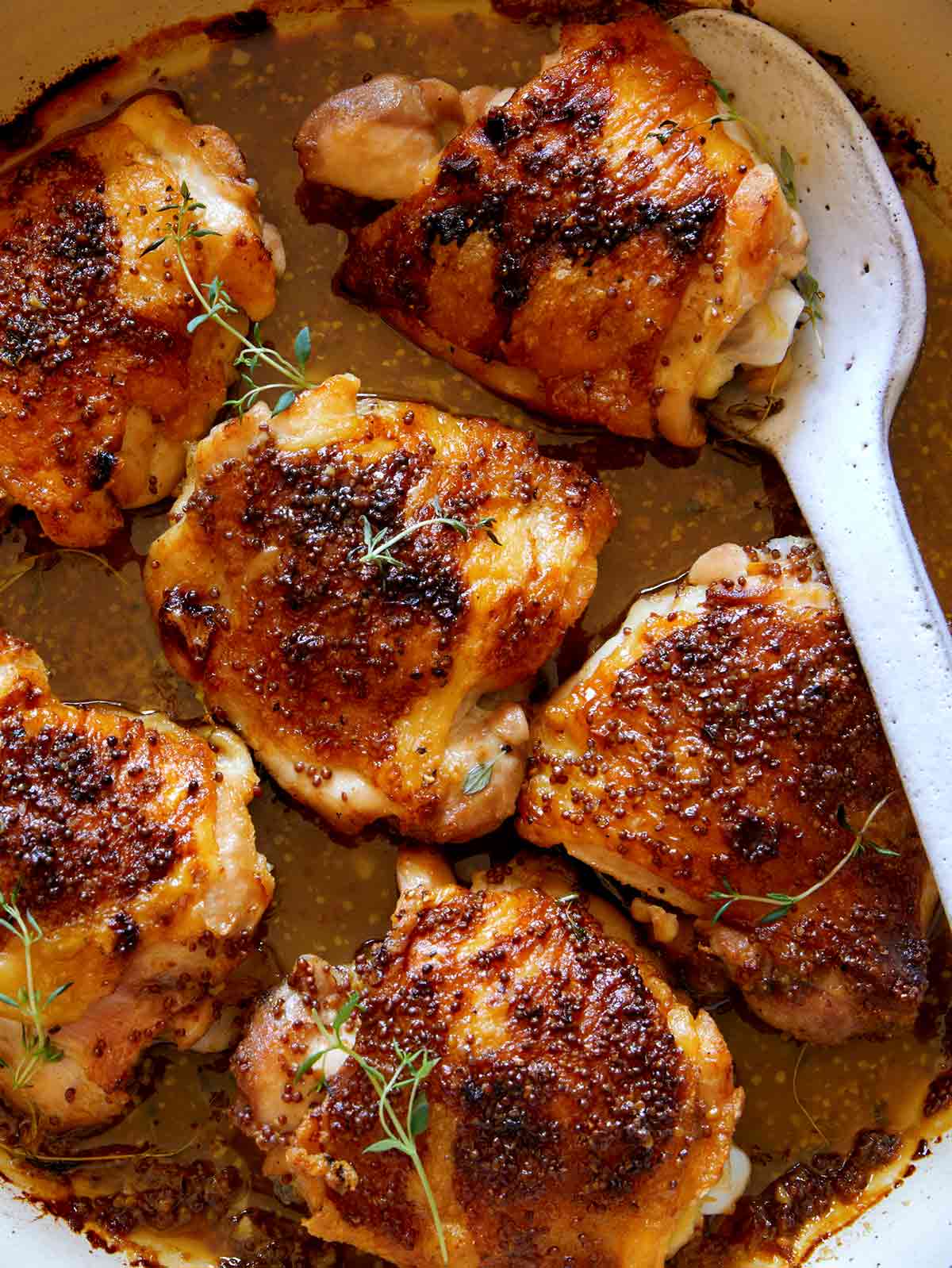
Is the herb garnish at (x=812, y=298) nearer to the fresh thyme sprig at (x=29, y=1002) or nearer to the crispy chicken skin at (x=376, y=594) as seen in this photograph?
the crispy chicken skin at (x=376, y=594)

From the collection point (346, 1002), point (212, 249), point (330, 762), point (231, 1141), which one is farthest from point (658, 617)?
point (231, 1141)

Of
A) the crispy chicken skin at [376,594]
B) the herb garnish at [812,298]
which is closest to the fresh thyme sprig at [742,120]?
the herb garnish at [812,298]

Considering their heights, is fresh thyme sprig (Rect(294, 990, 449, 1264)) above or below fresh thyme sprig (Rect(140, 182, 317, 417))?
below

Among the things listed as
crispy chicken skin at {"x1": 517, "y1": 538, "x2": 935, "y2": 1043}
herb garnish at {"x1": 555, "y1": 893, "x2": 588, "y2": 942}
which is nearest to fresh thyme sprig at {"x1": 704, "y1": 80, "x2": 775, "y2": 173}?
crispy chicken skin at {"x1": 517, "y1": 538, "x2": 935, "y2": 1043}

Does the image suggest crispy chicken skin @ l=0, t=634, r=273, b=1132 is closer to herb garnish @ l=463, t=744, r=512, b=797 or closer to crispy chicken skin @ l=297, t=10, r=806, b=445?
herb garnish @ l=463, t=744, r=512, b=797

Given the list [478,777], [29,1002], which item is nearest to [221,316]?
[478,777]

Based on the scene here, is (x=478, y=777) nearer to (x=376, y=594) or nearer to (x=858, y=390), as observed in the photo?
(x=376, y=594)
